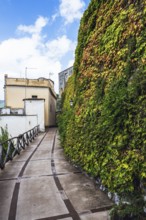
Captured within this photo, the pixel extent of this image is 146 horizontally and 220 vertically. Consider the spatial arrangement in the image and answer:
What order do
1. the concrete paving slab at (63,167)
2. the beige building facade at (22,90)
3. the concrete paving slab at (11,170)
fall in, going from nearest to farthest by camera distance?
the concrete paving slab at (11,170)
the concrete paving slab at (63,167)
the beige building facade at (22,90)

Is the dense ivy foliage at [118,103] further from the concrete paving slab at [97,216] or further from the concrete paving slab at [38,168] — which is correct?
the concrete paving slab at [38,168]

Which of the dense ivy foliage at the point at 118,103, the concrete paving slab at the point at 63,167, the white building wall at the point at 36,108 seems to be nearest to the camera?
the dense ivy foliage at the point at 118,103

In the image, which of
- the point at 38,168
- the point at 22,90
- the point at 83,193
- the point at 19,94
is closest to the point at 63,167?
the point at 38,168

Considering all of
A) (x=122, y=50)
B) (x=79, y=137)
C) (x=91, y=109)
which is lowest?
(x=79, y=137)

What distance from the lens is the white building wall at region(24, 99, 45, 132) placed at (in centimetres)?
2017

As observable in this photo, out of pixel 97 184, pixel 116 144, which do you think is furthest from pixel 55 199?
pixel 116 144

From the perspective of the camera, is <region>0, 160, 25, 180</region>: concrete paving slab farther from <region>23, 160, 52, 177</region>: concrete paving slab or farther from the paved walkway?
<region>23, 160, 52, 177</region>: concrete paving slab

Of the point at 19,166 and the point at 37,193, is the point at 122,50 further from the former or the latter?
the point at 19,166

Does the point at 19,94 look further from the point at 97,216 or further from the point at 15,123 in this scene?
the point at 97,216

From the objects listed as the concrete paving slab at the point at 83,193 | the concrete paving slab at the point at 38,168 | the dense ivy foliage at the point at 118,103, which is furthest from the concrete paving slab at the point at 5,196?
the dense ivy foliage at the point at 118,103

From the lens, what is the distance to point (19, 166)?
21.4 feet

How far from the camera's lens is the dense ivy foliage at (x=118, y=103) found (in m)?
2.89

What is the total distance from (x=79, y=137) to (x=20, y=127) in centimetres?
1279

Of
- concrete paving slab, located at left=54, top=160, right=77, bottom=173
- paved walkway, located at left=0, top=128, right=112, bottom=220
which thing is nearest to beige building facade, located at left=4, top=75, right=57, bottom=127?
concrete paving slab, located at left=54, top=160, right=77, bottom=173
